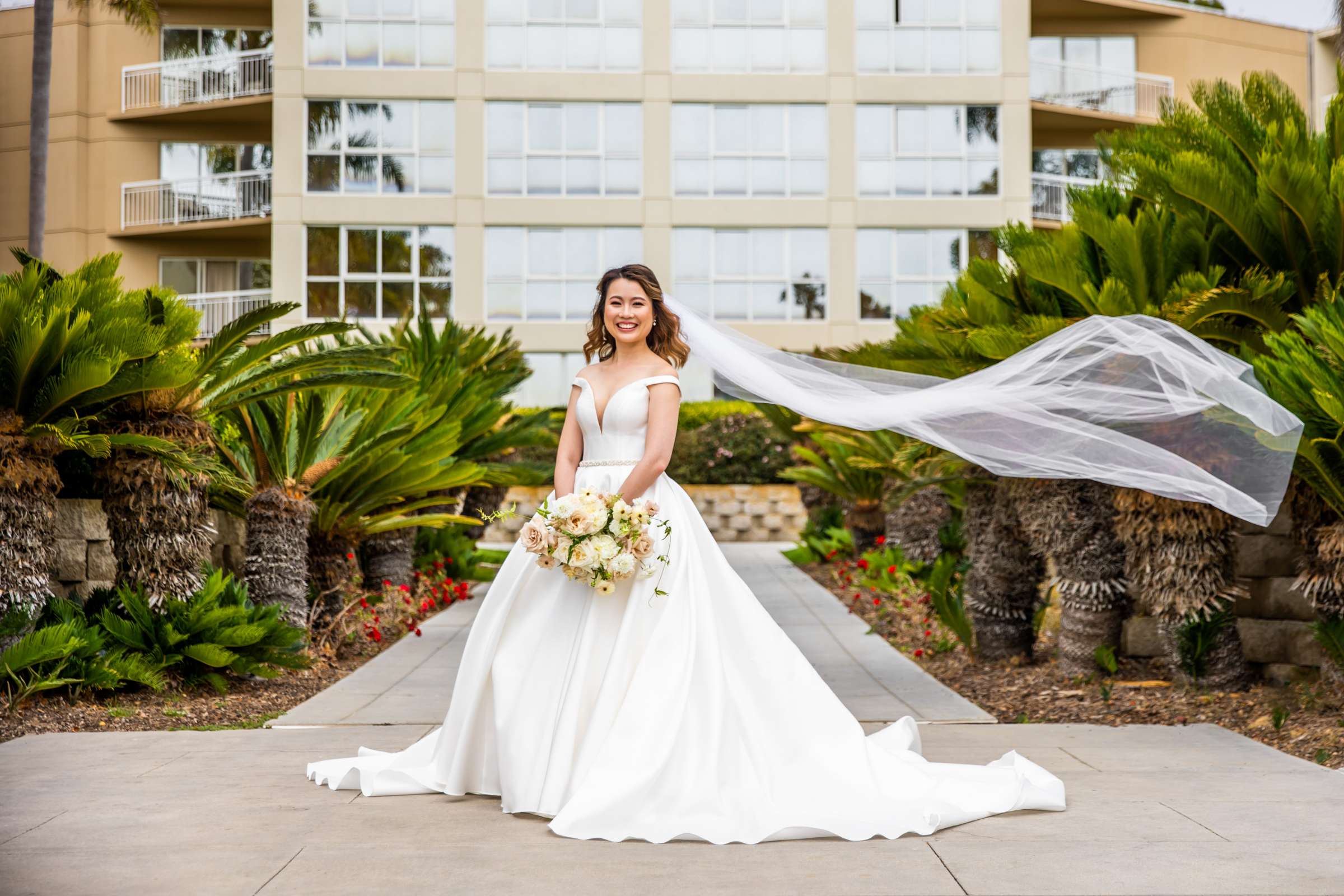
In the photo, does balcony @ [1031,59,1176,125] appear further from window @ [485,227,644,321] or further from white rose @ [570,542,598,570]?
white rose @ [570,542,598,570]

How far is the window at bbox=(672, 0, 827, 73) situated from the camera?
2942 centimetres

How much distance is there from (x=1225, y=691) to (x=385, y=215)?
24.3 metres

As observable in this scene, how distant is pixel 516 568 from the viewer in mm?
5523

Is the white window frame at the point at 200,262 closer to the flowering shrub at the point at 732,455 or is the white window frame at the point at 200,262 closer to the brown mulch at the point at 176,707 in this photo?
the flowering shrub at the point at 732,455

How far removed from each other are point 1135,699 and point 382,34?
25644mm

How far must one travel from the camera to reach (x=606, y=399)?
567 centimetres

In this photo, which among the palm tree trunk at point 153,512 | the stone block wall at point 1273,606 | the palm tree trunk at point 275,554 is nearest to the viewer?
the stone block wall at point 1273,606

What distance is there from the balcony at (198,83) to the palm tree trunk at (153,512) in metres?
23.9

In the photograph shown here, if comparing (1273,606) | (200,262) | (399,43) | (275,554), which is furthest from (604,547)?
(200,262)

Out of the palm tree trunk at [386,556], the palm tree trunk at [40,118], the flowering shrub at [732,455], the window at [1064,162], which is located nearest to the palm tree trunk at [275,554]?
the palm tree trunk at [386,556]

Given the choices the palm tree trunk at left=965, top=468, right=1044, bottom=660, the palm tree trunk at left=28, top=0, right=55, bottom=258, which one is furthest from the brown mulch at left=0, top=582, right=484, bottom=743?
the palm tree trunk at left=28, top=0, right=55, bottom=258

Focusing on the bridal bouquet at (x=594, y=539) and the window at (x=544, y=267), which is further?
the window at (x=544, y=267)

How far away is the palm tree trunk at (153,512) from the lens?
26.9 feet

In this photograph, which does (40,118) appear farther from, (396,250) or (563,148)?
(563,148)
